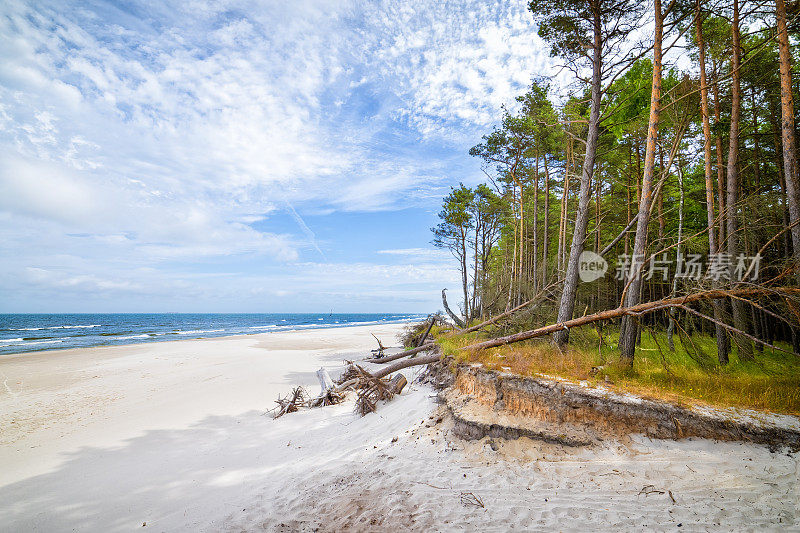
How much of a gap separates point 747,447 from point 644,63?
14.7 m

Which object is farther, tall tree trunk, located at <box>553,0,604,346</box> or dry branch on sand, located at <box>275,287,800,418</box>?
tall tree trunk, located at <box>553,0,604,346</box>

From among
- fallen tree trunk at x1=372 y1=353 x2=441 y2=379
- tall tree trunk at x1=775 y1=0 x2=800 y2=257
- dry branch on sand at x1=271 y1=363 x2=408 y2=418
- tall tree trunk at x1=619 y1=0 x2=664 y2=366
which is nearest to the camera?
tall tree trunk at x1=619 y1=0 x2=664 y2=366

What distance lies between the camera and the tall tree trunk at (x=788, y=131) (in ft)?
23.8

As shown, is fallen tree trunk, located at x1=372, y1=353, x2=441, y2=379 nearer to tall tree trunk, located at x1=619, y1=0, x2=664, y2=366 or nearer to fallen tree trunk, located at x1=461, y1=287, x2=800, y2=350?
fallen tree trunk, located at x1=461, y1=287, x2=800, y2=350

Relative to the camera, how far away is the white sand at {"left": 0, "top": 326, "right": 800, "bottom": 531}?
365 centimetres

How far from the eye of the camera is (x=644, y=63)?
1276cm

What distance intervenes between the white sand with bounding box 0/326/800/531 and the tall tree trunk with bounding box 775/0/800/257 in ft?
22.1

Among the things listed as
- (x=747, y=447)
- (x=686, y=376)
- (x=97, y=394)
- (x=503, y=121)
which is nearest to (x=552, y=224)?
(x=503, y=121)

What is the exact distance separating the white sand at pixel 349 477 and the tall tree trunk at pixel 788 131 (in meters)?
6.75

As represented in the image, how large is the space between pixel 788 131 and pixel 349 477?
12109 millimetres

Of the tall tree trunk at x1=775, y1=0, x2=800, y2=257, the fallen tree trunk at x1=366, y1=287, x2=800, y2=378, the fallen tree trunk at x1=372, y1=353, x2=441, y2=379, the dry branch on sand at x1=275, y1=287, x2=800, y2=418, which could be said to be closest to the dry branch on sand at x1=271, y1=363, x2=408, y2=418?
the dry branch on sand at x1=275, y1=287, x2=800, y2=418

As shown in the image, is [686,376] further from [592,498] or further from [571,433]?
[592,498]

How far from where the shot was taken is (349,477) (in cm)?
518

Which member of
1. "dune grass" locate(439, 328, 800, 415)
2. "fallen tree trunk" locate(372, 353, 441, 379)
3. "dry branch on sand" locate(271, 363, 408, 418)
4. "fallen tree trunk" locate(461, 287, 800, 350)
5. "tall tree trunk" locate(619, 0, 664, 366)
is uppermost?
"tall tree trunk" locate(619, 0, 664, 366)
